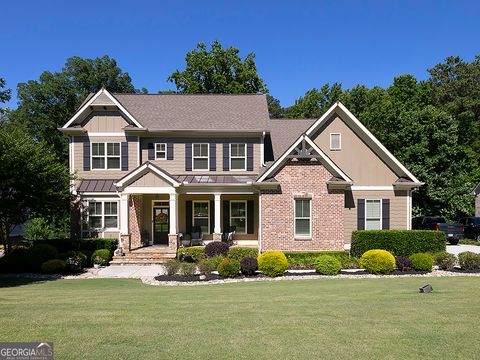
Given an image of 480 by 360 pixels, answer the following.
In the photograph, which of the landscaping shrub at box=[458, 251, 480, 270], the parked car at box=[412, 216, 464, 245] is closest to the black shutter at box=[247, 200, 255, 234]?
the landscaping shrub at box=[458, 251, 480, 270]

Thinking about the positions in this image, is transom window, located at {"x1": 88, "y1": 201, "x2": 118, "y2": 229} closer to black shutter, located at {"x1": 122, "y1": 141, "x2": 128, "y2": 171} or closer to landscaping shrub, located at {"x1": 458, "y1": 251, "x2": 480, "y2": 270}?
black shutter, located at {"x1": 122, "y1": 141, "x2": 128, "y2": 171}

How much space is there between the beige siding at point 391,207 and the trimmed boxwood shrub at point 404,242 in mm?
2438

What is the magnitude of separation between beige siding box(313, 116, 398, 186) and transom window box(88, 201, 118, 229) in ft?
39.8

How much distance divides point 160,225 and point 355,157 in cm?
1202

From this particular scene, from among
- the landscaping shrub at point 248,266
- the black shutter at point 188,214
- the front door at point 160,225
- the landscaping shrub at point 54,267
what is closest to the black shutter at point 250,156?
the black shutter at point 188,214

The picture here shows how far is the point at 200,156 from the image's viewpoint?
24.2 metres

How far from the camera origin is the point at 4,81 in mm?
18922

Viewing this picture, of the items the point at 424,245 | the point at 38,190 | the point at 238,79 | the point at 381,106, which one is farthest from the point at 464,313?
the point at 238,79

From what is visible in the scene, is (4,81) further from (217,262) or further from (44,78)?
(44,78)

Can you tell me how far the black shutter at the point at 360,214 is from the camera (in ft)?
71.8

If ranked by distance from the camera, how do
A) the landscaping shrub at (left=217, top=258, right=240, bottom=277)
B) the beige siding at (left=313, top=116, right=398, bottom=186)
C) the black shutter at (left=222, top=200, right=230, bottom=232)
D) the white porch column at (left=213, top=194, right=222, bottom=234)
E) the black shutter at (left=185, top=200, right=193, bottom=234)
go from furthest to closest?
the black shutter at (left=222, top=200, right=230, bottom=232), the black shutter at (left=185, top=200, right=193, bottom=234), the white porch column at (left=213, top=194, right=222, bottom=234), the beige siding at (left=313, top=116, right=398, bottom=186), the landscaping shrub at (left=217, top=258, right=240, bottom=277)

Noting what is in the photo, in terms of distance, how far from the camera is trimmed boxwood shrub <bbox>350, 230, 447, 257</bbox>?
19.2 meters

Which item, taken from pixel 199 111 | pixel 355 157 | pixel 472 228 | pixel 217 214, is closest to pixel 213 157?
pixel 199 111

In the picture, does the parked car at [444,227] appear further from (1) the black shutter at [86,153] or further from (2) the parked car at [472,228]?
(1) the black shutter at [86,153]
